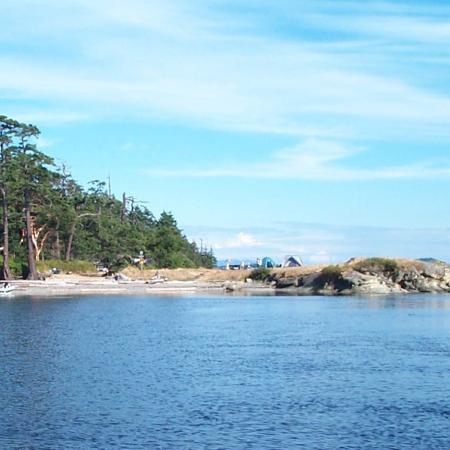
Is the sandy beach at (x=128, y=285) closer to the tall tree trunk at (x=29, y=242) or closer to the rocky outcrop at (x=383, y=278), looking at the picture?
the tall tree trunk at (x=29, y=242)

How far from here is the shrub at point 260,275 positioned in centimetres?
12294

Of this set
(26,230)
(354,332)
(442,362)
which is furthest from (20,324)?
(26,230)

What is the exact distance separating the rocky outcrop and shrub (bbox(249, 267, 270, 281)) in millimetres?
13387

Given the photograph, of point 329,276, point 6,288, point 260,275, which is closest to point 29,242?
point 6,288

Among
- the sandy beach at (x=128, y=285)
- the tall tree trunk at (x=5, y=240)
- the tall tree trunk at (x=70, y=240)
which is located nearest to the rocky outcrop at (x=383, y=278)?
the sandy beach at (x=128, y=285)

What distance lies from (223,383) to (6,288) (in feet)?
199

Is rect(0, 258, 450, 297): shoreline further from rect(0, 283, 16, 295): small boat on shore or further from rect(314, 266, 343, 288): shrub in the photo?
rect(0, 283, 16, 295): small boat on shore

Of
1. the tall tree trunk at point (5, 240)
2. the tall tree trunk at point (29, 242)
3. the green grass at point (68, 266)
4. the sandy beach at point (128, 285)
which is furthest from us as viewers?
the green grass at point (68, 266)

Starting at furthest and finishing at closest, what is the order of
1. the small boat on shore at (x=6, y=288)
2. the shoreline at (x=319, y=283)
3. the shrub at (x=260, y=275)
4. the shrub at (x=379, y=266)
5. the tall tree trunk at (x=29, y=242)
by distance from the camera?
the shrub at (x=260, y=275) < the shrub at (x=379, y=266) < the shoreline at (x=319, y=283) < the tall tree trunk at (x=29, y=242) < the small boat on shore at (x=6, y=288)

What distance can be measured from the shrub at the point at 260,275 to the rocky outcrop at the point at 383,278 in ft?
43.9

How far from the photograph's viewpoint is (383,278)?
107062 mm

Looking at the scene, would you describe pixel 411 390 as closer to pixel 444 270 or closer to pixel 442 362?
pixel 442 362

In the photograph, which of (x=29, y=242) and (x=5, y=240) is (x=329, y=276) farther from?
(x=5, y=240)

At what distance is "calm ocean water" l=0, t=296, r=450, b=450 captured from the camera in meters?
25.4
